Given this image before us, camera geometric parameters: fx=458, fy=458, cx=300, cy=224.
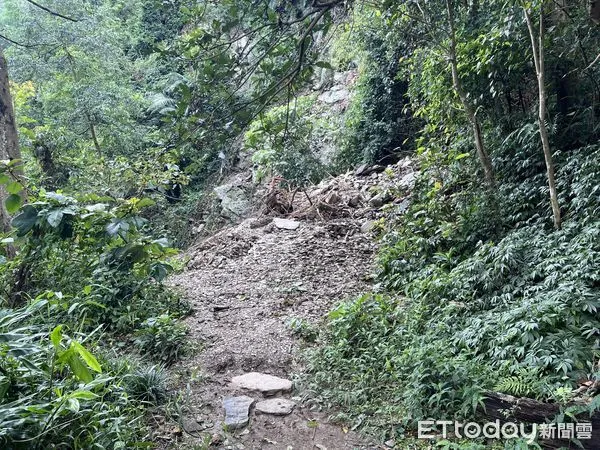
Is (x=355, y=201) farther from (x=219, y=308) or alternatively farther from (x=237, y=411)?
(x=237, y=411)

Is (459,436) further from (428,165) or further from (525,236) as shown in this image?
(428,165)

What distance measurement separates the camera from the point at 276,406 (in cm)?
368

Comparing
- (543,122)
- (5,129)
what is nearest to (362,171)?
(543,122)

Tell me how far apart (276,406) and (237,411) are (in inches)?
12.5

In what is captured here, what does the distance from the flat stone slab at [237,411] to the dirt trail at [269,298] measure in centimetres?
5

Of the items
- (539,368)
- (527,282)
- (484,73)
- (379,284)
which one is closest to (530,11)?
(484,73)

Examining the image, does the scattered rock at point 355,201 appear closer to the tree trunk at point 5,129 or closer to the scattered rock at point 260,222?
the scattered rock at point 260,222

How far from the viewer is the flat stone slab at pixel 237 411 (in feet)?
11.3

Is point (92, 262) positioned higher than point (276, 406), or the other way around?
point (92, 262)

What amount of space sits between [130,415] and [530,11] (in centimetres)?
552

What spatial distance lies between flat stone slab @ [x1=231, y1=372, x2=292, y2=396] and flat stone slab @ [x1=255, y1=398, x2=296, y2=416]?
0.12 m

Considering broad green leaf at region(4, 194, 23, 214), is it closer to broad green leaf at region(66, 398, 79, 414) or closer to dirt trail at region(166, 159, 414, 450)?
broad green leaf at region(66, 398, 79, 414)

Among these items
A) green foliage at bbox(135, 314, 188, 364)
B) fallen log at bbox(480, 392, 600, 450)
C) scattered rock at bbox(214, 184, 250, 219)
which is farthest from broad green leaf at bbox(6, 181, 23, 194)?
scattered rock at bbox(214, 184, 250, 219)

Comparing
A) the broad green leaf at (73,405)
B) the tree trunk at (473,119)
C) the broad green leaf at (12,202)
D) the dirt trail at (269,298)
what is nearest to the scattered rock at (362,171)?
the dirt trail at (269,298)
